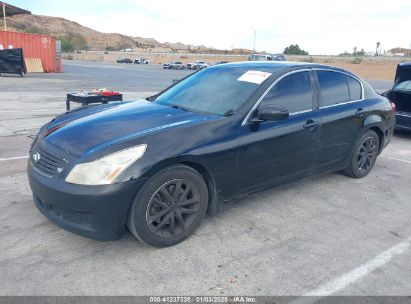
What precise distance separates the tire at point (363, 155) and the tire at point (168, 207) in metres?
2.67

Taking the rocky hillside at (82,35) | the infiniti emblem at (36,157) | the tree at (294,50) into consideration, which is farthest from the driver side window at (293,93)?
the rocky hillside at (82,35)

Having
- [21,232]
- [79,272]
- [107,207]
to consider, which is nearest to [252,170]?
[107,207]

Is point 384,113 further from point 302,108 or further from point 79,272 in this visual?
point 79,272

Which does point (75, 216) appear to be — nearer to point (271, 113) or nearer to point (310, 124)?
point (271, 113)

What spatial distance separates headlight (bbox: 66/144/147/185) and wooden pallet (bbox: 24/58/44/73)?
86.1 feet

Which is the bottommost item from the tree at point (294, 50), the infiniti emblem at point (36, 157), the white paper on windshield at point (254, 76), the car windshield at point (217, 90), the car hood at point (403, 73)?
the infiniti emblem at point (36, 157)

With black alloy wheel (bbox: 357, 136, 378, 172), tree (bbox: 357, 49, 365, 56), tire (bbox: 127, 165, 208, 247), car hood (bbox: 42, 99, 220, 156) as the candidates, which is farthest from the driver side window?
tree (bbox: 357, 49, 365, 56)

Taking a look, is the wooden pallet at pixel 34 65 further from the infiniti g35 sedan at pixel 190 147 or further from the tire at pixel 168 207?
the tire at pixel 168 207

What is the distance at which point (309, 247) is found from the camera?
3.40 metres

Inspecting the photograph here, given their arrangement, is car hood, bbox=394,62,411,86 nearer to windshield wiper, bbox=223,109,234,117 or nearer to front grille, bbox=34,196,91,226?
windshield wiper, bbox=223,109,234,117

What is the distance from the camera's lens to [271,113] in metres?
3.57

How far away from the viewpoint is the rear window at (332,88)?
4531 millimetres

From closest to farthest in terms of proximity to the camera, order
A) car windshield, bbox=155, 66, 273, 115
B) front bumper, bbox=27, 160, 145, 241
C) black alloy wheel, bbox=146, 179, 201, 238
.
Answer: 1. front bumper, bbox=27, 160, 145, 241
2. black alloy wheel, bbox=146, 179, 201, 238
3. car windshield, bbox=155, 66, 273, 115

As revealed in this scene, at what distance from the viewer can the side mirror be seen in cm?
357
